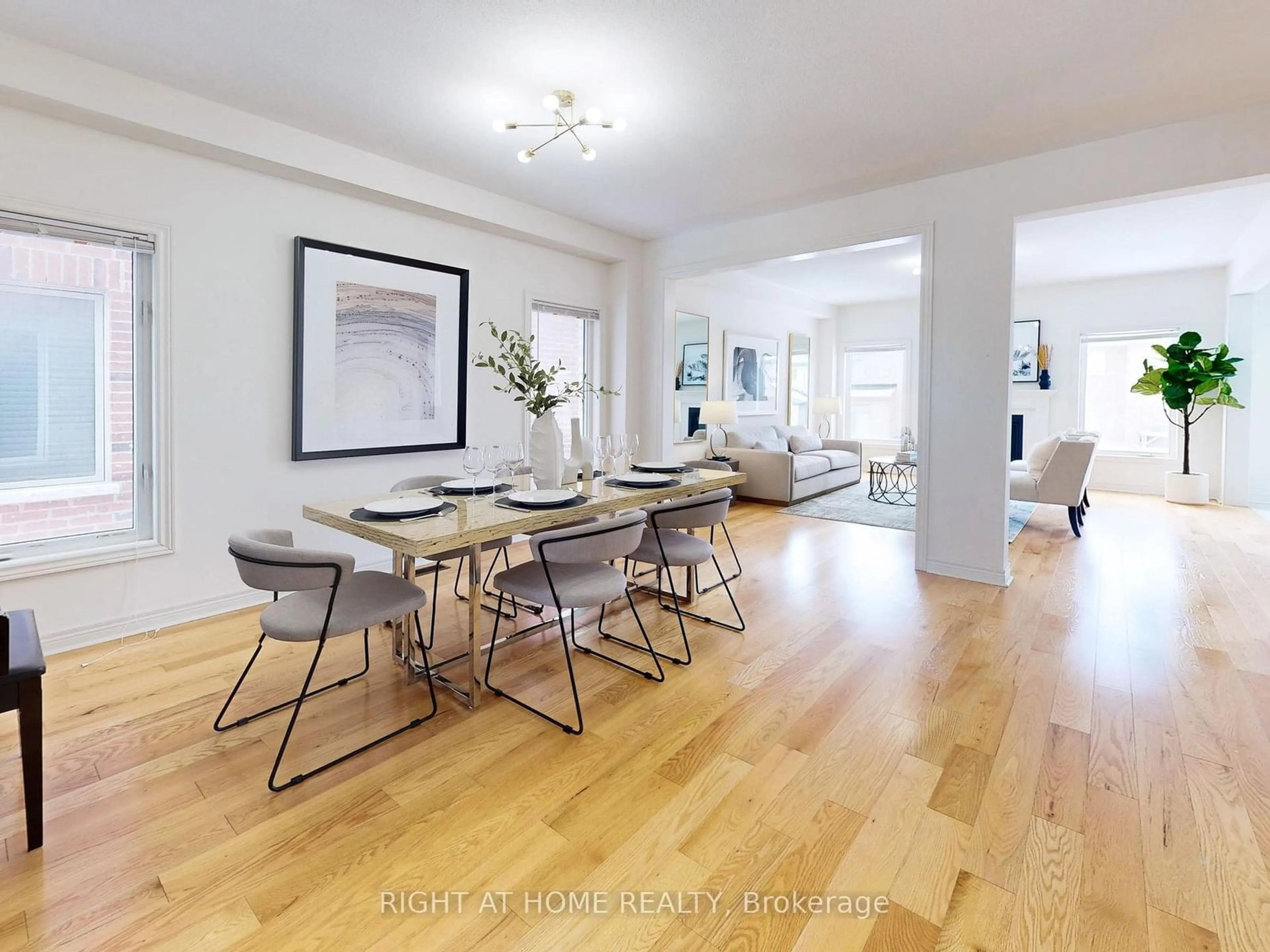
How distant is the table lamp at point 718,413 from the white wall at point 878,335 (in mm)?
3371

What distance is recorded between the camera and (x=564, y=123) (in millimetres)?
3062

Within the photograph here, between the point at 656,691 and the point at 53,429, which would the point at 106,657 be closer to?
the point at 53,429

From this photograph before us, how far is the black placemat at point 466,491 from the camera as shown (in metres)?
2.72

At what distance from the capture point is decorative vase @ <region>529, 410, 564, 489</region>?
2732mm

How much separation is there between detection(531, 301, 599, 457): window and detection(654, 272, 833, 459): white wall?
2.39 ft

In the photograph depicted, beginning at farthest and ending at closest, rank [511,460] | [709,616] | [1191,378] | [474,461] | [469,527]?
[1191,378] → [709,616] → [511,460] → [474,461] → [469,527]

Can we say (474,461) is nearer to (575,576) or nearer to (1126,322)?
(575,576)

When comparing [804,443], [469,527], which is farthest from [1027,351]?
[469,527]

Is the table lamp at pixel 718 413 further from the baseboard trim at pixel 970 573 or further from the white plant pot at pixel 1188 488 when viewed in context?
the white plant pot at pixel 1188 488

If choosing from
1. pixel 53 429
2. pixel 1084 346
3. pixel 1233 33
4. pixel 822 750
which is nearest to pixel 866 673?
pixel 822 750

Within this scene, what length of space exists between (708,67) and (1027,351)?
23.0 ft

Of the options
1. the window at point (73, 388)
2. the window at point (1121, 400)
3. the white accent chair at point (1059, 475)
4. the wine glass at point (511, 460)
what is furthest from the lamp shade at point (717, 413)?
the window at point (73, 388)

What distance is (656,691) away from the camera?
7.95 feet

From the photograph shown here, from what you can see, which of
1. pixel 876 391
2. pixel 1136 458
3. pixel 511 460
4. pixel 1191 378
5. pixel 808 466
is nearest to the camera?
pixel 511 460
